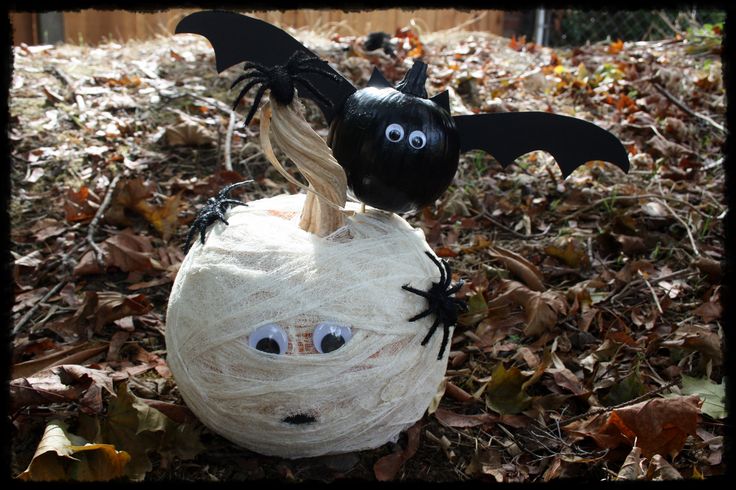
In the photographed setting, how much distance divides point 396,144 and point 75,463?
125 cm

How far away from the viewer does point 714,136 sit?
4.50m

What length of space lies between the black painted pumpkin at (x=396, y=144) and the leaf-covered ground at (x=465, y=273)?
2.56 feet

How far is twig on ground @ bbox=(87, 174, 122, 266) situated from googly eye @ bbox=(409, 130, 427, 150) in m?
1.71

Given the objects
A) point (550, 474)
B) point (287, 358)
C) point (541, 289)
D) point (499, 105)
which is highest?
point (499, 105)

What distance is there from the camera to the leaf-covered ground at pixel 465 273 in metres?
2.19

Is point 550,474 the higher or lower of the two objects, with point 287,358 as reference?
lower

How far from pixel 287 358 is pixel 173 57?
4099 mm

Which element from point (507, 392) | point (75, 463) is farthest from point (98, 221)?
point (507, 392)

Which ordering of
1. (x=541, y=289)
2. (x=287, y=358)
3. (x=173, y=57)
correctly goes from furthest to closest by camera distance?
(x=173, y=57) < (x=541, y=289) < (x=287, y=358)

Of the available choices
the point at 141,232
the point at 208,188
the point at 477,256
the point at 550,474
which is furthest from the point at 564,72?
the point at 550,474

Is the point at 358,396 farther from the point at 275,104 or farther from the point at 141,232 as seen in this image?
the point at 141,232

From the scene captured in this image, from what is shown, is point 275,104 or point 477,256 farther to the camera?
point 477,256

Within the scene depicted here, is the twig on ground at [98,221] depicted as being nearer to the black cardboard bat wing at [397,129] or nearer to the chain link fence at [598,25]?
the black cardboard bat wing at [397,129]

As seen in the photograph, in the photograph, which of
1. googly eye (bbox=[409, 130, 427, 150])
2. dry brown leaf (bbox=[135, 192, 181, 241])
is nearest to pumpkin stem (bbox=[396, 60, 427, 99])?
googly eye (bbox=[409, 130, 427, 150])
